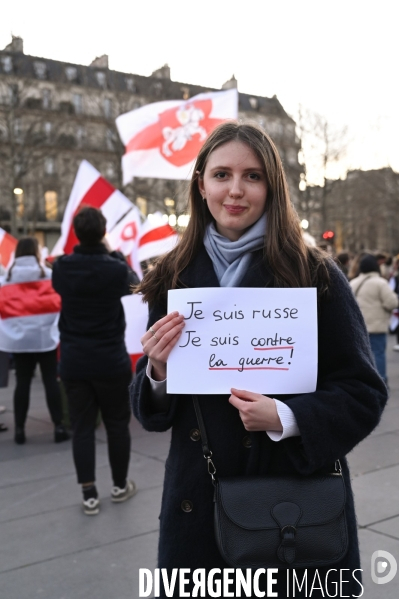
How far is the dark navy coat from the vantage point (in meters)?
1.88

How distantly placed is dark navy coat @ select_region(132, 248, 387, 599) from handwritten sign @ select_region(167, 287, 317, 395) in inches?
2.5

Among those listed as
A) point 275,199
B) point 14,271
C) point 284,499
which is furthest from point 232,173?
point 14,271

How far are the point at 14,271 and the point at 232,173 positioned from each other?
5.42 m

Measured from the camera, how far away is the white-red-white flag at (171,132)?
9320 mm

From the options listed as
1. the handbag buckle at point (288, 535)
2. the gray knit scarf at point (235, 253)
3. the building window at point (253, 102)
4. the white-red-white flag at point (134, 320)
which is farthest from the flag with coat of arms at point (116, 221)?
the building window at point (253, 102)

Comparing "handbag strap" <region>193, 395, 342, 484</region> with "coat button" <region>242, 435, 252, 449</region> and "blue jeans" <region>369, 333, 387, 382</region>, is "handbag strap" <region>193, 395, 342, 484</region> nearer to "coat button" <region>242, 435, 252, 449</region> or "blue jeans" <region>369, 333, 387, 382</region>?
"coat button" <region>242, 435, 252, 449</region>

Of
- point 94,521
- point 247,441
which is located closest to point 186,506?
point 247,441

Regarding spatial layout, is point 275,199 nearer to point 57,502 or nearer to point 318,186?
point 57,502

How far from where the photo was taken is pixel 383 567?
3848mm

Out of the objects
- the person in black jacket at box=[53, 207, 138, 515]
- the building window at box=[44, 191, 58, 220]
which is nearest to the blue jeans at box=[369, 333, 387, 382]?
the person in black jacket at box=[53, 207, 138, 515]

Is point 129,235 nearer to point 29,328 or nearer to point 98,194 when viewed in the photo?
point 98,194

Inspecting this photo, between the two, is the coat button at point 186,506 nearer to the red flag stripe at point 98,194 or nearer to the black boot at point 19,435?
the black boot at point 19,435

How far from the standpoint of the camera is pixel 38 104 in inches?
1545

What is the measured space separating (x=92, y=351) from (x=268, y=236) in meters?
3.08
